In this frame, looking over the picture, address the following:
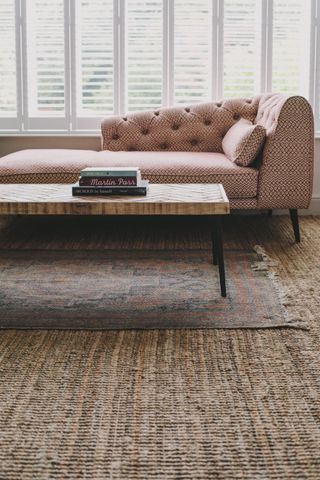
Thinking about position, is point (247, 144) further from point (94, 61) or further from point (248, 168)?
point (94, 61)

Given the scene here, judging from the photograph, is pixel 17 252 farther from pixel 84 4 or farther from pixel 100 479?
pixel 100 479

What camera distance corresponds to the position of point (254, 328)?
7.18 feet

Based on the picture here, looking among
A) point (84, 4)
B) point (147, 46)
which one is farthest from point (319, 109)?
point (84, 4)

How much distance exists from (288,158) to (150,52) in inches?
51.4

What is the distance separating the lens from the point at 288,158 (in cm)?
340

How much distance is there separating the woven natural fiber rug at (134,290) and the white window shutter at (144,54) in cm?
126

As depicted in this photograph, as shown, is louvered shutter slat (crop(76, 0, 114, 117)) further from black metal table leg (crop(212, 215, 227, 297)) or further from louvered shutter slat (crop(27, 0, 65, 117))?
black metal table leg (crop(212, 215, 227, 297))

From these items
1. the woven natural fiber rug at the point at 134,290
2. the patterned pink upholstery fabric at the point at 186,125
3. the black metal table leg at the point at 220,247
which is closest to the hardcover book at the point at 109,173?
the black metal table leg at the point at 220,247

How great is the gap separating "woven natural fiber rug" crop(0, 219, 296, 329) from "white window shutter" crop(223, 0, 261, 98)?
1298 mm

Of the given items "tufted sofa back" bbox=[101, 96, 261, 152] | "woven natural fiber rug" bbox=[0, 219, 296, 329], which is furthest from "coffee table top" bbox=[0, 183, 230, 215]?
"tufted sofa back" bbox=[101, 96, 261, 152]

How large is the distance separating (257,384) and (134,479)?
1.79 ft

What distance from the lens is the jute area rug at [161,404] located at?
1.36 metres

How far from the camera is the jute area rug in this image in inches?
53.4

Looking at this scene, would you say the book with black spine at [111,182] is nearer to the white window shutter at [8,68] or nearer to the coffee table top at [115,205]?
the coffee table top at [115,205]
